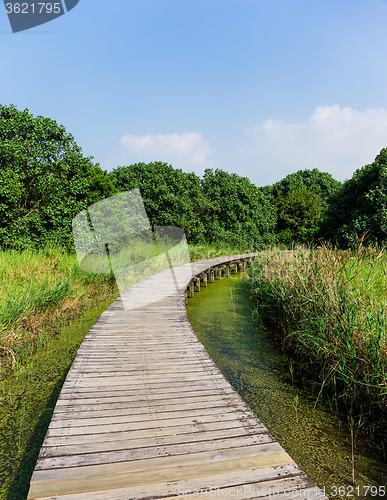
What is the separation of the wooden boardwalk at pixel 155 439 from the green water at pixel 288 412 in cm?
71

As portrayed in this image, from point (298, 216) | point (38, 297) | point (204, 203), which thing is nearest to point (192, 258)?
point (204, 203)

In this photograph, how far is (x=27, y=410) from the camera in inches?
Answer: 127

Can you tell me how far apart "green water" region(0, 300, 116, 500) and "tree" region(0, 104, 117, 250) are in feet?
16.9

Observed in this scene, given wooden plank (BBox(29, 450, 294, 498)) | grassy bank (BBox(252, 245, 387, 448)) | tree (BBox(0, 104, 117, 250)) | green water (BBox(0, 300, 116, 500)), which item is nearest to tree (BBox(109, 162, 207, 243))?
tree (BBox(0, 104, 117, 250))

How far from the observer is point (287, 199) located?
24.2 m

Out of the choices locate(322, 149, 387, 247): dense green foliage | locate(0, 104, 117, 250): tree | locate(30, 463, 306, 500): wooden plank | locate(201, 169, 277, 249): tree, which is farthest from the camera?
locate(201, 169, 277, 249): tree

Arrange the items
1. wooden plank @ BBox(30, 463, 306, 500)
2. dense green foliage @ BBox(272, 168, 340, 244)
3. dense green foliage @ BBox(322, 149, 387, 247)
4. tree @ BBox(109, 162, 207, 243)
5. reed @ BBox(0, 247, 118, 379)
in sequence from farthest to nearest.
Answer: dense green foliage @ BBox(272, 168, 340, 244) → tree @ BBox(109, 162, 207, 243) → dense green foliage @ BBox(322, 149, 387, 247) → reed @ BBox(0, 247, 118, 379) → wooden plank @ BBox(30, 463, 306, 500)

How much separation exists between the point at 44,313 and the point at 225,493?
4.72 m

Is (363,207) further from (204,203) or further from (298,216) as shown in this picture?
(204,203)

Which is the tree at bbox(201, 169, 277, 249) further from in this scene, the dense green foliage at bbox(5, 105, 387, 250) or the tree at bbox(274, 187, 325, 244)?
the tree at bbox(274, 187, 325, 244)

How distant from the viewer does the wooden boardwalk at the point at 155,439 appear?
166 centimetres

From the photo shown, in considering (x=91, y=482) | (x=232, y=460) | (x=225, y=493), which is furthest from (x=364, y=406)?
(x=91, y=482)

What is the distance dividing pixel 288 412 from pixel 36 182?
9.26 meters

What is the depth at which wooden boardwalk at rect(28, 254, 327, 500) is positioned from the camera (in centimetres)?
166
